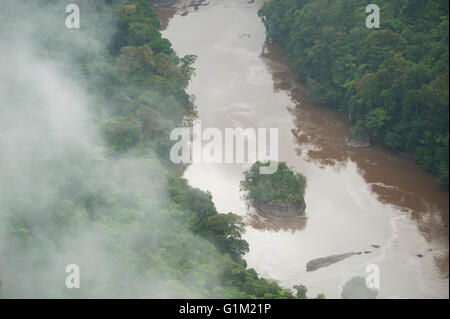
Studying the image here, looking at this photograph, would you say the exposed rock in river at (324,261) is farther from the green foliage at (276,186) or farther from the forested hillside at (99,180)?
the green foliage at (276,186)

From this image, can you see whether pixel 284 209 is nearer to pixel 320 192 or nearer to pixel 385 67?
pixel 320 192

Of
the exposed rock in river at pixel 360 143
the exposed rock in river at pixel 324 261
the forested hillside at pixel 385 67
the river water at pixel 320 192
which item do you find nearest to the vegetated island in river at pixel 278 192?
the river water at pixel 320 192

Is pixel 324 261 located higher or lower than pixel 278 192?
lower

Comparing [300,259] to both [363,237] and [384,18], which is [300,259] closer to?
[363,237]

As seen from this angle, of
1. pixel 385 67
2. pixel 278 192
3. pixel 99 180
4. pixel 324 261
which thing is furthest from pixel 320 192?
pixel 99 180

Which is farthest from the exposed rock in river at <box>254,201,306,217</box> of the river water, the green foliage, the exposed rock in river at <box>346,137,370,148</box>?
the exposed rock in river at <box>346,137,370,148</box>

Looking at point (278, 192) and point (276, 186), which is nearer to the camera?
point (278, 192)

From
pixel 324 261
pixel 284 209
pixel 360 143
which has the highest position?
pixel 360 143
